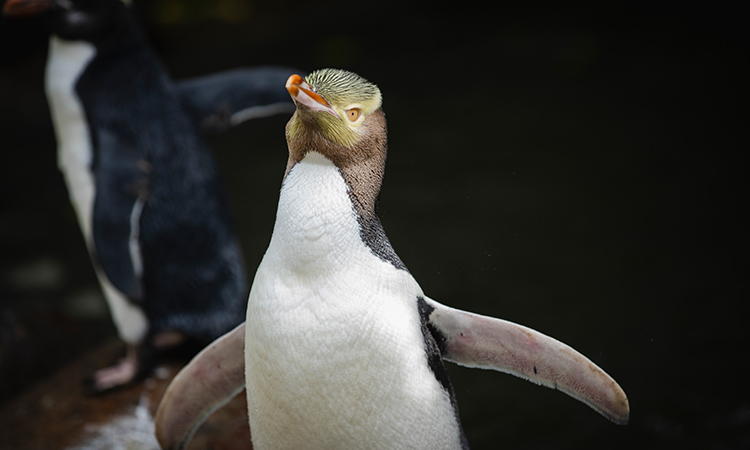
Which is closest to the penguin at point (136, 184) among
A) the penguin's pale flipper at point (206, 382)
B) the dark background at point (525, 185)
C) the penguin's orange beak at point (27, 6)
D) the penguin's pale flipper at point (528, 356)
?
the penguin's orange beak at point (27, 6)

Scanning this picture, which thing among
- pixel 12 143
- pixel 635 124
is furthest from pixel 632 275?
pixel 12 143

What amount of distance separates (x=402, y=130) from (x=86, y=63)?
2.55m

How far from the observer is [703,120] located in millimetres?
4445

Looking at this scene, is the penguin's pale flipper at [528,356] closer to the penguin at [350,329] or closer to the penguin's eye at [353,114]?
the penguin at [350,329]

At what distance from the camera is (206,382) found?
4.90 ft

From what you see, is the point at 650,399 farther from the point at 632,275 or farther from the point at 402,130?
the point at 402,130

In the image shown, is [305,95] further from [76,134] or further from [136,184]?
[76,134]

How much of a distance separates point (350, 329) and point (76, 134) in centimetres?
139

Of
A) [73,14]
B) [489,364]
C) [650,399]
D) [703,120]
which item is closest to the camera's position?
[489,364]

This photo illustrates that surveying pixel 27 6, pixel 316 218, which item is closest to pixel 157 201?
pixel 27 6

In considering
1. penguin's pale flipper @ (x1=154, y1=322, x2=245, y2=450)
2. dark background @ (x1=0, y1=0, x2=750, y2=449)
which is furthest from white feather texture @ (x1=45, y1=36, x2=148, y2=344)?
penguin's pale flipper @ (x1=154, y1=322, x2=245, y2=450)

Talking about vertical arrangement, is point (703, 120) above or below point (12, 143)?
above

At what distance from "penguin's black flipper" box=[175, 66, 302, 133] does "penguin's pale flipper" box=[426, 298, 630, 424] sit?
1.25 m

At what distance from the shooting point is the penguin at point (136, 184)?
2215mm
